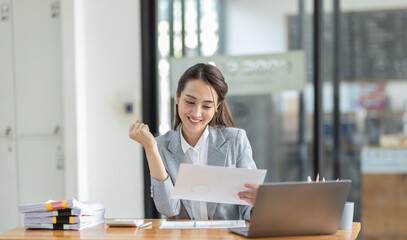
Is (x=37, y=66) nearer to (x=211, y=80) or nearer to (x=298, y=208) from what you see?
(x=211, y=80)

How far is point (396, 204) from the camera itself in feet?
13.4

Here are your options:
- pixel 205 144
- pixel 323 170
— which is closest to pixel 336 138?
pixel 323 170

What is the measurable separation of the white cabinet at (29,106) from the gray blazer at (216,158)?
204cm

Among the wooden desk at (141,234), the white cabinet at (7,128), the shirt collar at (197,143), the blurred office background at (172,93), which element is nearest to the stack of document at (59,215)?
the wooden desk at (141,234)

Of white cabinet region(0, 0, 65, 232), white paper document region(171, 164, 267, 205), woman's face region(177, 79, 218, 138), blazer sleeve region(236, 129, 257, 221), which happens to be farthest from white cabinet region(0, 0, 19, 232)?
white paper document region(171, 164, 267, 205)

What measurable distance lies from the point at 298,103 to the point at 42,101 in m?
1.95

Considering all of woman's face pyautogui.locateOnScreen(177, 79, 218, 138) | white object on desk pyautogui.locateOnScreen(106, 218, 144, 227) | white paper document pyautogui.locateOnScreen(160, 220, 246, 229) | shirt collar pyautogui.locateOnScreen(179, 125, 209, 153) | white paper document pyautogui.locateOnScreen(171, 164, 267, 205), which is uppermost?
woman's face pyautogui.locateOnScreen(177, 79, 218, 138)

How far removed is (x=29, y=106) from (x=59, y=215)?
92.9 inches

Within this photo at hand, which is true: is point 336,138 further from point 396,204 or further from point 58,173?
point 58,173

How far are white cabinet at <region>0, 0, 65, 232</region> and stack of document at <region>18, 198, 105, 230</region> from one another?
2131mm

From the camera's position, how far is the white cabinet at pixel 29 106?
427 centimetres

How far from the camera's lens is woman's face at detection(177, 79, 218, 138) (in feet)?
7.91

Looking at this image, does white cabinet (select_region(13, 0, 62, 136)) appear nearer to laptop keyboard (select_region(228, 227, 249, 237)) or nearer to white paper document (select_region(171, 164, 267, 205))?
white paper document (select_region(171, 164, 267, 205))

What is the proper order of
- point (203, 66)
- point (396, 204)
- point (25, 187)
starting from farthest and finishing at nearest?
point (25, 187)
point (396, 204)
point (203, 66)
